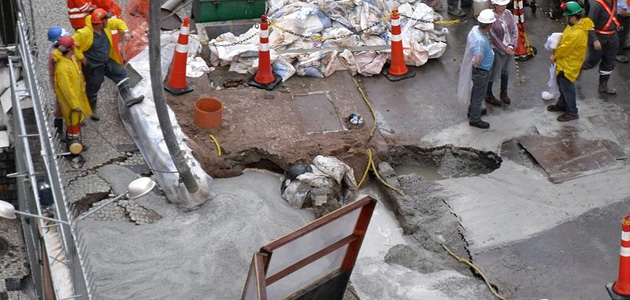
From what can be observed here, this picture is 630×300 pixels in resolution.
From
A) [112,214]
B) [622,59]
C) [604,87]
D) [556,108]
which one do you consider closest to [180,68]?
[112,214]

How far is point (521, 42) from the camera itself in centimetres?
1444

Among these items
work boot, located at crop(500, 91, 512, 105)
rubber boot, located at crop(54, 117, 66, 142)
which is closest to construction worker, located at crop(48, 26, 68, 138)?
rubber boot, located at crop(54, 117, 66, 142)

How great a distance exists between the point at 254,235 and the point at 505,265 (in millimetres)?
2779

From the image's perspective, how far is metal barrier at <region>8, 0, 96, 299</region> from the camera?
8.38 metres

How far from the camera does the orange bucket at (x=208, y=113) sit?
1207 cm

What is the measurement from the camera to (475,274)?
10.4 m

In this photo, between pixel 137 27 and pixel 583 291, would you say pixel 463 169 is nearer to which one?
pixel 583 291

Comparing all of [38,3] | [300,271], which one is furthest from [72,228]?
[38,3]

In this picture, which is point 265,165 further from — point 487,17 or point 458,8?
point 458,8

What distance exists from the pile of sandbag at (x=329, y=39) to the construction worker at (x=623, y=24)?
8.36ft

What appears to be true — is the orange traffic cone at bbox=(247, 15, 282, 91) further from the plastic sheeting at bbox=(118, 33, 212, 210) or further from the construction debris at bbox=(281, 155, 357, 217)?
the construction debris at bbox=(281, 155, 357, 217)

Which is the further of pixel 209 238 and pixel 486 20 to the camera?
pixel 486 20

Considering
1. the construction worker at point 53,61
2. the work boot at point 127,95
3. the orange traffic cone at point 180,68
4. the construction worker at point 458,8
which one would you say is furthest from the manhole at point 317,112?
the construction worker at point 458,8

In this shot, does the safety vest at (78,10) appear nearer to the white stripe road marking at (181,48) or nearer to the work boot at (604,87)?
the white stripe road marking at (181,48)
